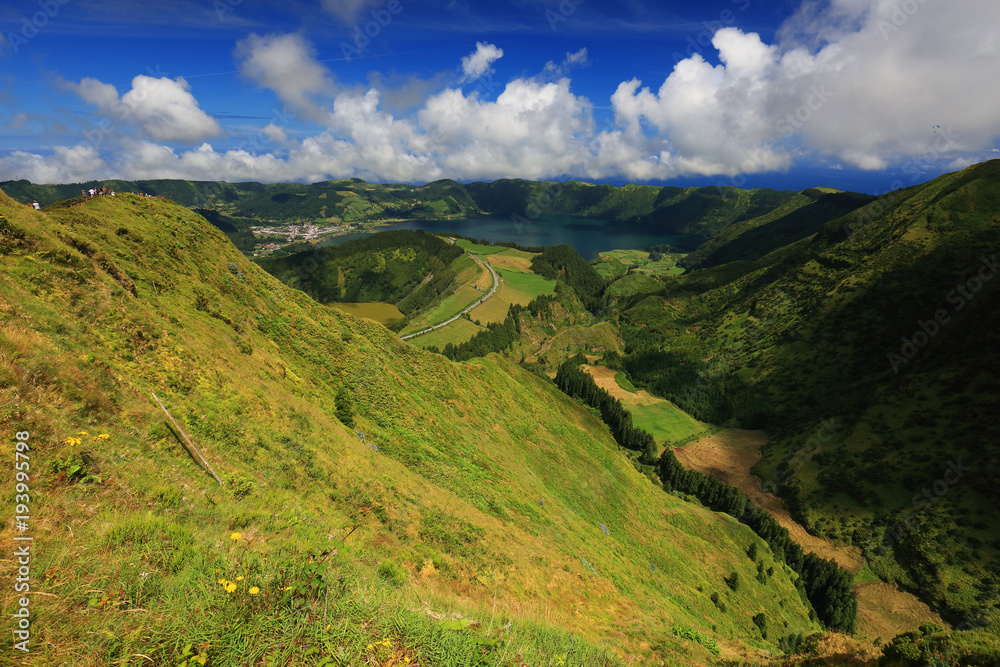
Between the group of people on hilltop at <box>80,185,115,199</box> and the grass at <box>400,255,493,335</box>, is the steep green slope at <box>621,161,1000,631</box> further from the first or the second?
the group of people on hilltop at <box>80,185,115,199</box>

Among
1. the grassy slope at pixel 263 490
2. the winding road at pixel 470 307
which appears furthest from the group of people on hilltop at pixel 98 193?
the winding road at pixel 470 307

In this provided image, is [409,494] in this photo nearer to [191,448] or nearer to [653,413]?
[191,448]

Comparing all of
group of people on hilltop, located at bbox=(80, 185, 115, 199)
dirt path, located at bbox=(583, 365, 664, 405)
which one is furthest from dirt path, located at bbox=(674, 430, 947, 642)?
group of people on hilltop, located at bbox=(80, 185, 115, 199)

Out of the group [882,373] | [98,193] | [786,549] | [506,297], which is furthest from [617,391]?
[98,193]

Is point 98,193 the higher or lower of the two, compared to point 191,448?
higher

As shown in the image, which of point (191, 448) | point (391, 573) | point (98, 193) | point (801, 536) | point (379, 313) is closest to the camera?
point (391, 573)

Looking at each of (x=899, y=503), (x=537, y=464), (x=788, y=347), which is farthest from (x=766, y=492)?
(x=537, y=464)

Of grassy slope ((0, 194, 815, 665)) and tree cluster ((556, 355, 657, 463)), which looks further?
A: tree cluster ((556, 355, 657, 463))
